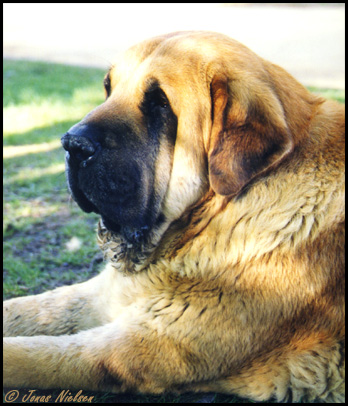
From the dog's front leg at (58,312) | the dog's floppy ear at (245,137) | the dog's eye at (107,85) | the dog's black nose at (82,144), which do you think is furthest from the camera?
the dog's front leg at (58,312)

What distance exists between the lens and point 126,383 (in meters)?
2.55

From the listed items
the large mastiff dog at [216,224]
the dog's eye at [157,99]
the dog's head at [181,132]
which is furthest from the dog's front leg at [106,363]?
the dog's eye at [157,99]

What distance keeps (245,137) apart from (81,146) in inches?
30.1

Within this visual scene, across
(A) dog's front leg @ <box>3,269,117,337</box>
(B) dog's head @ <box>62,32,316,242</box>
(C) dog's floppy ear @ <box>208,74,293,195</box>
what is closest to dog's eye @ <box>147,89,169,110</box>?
(B) dog's head @ <box>62,32,316,242</box>

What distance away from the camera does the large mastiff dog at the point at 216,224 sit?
2455mm

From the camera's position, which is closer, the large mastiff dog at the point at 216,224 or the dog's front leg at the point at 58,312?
the large mastiff dog at the point at 216,224

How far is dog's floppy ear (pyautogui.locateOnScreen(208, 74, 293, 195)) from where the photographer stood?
238cm

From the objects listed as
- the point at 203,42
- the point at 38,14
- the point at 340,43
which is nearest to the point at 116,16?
the point at 38,14

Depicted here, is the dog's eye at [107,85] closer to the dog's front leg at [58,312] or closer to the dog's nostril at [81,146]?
the dog's nostril at [81,146]

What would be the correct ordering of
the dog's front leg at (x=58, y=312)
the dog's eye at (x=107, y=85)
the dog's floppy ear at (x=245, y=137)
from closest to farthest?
the dog's floppy ear at (x=245, y=137)
the dog's eye at (x=107, y=85)
the dog's front leg at (x=58, y=312)

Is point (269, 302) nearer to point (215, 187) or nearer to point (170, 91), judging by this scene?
point (215, 187)

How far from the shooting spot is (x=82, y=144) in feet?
8.18

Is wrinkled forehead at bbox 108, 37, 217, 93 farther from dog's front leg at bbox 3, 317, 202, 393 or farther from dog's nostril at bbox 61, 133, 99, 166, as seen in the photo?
dog's front leg at bbox 3, 317, 202, 393

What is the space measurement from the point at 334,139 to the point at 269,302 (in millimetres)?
842
